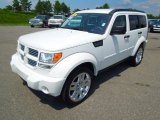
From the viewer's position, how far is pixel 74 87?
3992 mm

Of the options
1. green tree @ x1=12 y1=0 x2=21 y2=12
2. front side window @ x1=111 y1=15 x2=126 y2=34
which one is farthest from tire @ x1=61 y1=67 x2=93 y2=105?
green tree @ x1=12 y1=0 x2=21 y2=12

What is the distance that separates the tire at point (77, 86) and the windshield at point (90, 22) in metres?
1.13

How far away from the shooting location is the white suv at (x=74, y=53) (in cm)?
352

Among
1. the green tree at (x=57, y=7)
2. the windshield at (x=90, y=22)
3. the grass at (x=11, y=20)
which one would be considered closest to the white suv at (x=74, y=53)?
the windshield at (x=90, y=22)

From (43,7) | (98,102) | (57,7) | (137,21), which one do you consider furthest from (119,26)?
(43,7)

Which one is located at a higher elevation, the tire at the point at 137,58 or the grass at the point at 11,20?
the grass at the point at 11,20

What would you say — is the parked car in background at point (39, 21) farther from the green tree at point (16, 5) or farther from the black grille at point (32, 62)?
the green tree at point (16, 5)

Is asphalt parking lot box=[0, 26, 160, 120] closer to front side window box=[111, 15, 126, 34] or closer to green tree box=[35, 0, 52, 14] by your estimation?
front side window box=[111, 15, 126, 34]

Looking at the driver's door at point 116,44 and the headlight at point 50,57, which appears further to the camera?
the driver's door at point 116,44

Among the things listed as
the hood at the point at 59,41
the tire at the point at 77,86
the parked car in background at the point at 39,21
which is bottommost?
the tire at the point at 77,86

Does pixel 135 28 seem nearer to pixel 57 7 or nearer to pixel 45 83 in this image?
pixel 45 83

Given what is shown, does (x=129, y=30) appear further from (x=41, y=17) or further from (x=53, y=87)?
(x=41, y=17)

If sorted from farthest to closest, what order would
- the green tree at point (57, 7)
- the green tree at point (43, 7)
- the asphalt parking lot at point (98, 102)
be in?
the green tree at point (57, 7) → the green tree at point (43, 7) → the asphalt parking lot at point (98, 102)

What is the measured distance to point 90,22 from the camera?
497cm
